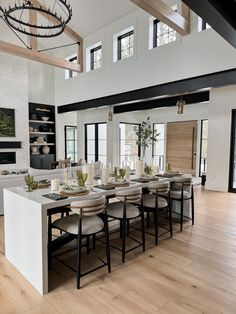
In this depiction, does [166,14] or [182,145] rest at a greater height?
[166,14]

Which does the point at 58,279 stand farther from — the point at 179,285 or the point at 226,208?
the point at 226,208

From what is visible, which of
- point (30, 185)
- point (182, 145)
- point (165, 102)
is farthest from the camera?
point (182, 145)

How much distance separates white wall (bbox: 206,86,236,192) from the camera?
6.06 m

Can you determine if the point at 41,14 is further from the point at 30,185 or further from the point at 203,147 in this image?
the point at 203,147

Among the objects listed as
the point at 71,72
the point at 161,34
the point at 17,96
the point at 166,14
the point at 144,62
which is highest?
the point at 161,34

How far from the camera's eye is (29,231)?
226 centimetres

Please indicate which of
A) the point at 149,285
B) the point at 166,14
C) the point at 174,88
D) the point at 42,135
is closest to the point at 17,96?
the point at 42,135

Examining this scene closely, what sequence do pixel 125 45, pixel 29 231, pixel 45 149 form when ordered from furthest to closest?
pixel 45 149, pixel 125 45, pixel 29 231

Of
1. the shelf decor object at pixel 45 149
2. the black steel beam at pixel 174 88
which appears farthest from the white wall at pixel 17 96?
the black steel beam at pixel 174 88

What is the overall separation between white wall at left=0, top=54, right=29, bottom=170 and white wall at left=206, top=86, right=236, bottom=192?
6448mm

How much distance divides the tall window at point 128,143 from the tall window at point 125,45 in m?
2.92

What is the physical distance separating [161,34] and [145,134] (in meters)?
3.97

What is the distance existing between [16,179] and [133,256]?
271 centimetres

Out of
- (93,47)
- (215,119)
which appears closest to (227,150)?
(215,119)
